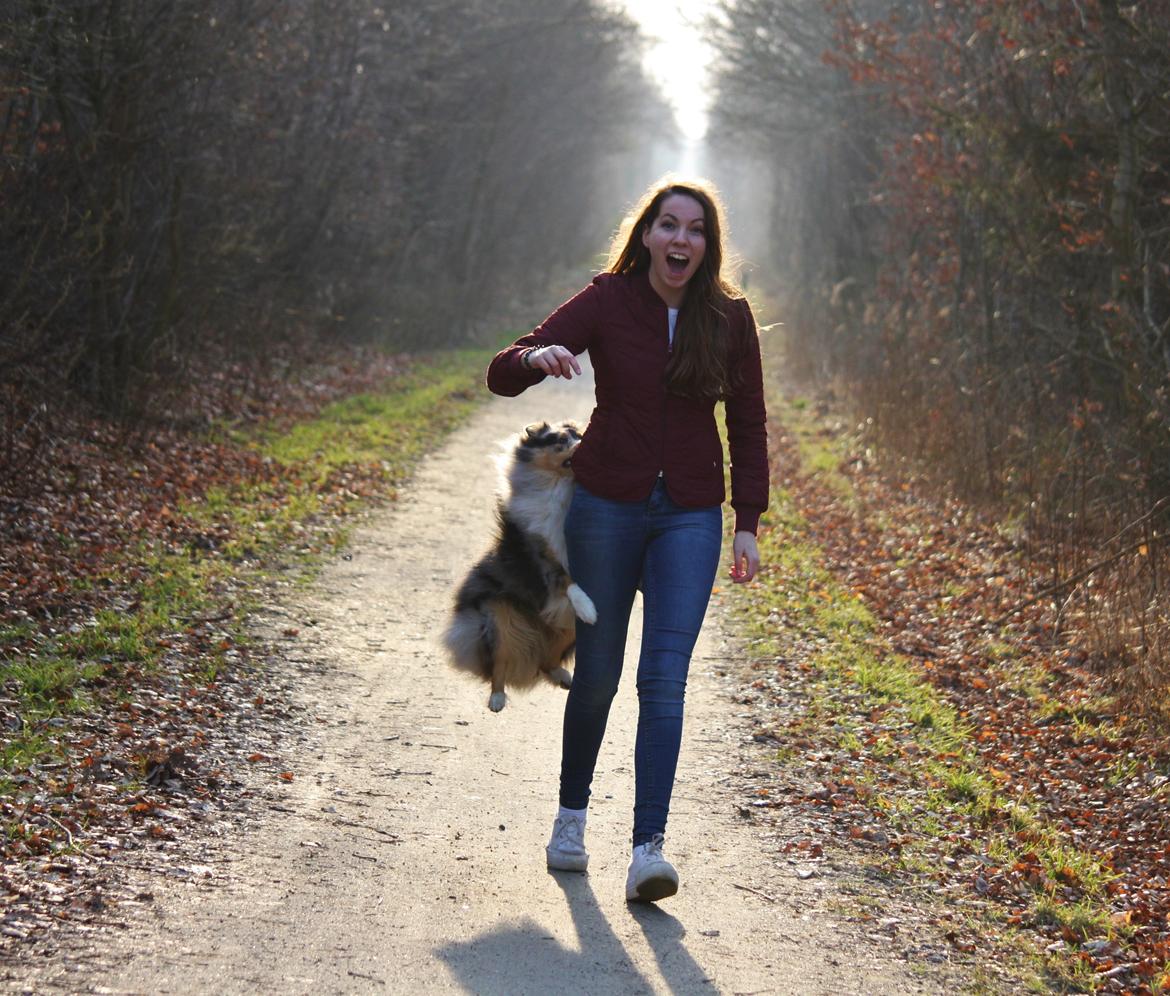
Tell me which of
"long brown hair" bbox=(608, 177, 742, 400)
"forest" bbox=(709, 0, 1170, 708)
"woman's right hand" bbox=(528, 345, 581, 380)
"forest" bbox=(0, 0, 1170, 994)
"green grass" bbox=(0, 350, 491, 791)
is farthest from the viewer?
"forest" bbox=(709, 0, 1170, 708)

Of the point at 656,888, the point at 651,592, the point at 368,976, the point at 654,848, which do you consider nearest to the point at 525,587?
the point at 651,592

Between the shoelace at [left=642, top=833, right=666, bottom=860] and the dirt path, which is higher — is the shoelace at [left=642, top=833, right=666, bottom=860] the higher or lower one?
the higher one

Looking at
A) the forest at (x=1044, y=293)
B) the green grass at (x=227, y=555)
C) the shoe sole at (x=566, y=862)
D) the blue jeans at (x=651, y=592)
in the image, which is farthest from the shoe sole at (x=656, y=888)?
the forest at (x=1044, y=293)

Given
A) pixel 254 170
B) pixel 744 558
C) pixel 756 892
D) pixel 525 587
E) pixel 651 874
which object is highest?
pixel 254 170

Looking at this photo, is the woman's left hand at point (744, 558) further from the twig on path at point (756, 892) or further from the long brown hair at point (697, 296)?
the twig on path at point (756, 892)

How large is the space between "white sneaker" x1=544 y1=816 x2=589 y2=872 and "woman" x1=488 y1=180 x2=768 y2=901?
34cm

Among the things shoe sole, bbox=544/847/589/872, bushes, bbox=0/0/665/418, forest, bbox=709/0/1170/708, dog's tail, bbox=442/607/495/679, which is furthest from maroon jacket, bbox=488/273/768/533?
bushes, bbox=0/0/665/418

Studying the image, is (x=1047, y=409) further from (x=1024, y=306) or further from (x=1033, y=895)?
(x=1033, y=895)

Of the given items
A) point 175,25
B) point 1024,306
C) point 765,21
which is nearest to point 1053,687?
point 1024,306

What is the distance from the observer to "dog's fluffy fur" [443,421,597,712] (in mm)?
4637

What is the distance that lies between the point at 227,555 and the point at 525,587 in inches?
192

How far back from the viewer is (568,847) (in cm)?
469

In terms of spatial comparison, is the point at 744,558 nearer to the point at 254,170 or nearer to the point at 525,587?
the point at 525,587

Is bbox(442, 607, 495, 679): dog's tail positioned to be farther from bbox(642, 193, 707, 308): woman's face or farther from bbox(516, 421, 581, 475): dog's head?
bbox(642, 193, 707, 308): woman's face
